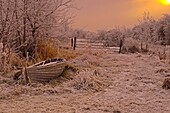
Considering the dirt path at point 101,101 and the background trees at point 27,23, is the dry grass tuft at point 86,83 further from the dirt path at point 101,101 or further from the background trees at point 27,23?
the background trees at point 27,23

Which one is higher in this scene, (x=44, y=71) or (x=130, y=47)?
(x=130, y=47)

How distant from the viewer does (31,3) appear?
13453 millimetres

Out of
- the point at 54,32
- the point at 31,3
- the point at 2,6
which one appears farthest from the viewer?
the point at 54,32

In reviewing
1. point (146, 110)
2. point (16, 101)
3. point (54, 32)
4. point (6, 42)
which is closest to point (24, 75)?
point (16, 101)

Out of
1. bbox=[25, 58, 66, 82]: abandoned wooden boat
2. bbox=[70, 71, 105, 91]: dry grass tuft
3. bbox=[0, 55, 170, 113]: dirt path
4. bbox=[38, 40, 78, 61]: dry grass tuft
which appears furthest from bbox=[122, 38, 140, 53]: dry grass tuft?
bbox=[70, 71, 105, 91]: dry grass tuft

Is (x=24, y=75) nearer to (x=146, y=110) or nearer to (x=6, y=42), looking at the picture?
(x=6, y=42)

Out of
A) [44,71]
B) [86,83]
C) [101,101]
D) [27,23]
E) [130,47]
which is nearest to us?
[101,101]

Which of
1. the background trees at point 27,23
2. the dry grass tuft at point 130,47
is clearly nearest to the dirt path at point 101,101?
the background trees at point 27,23

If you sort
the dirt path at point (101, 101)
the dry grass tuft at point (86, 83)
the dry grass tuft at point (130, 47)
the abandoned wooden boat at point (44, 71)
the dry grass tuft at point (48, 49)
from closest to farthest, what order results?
the dirt path at point (101, 101)
the dry grass tuft at point (86, 83)
the abandoned wooden boat at point (44, 71)
the dry grass tuft at point (48, 49)
the dry grass tuft at point (130, 47)

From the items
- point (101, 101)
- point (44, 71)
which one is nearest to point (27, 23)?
point (44, 71)

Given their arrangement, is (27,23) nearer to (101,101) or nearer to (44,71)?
(44,71)

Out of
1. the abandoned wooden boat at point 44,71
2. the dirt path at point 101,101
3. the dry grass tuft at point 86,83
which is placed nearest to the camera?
the dirt path at point 101,101

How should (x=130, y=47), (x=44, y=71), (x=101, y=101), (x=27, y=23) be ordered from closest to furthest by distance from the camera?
(x=101, y=101) < (x=44, y=71) < (x=27, y=23) < (x=130, y=47)

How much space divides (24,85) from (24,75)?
1.63 ft
